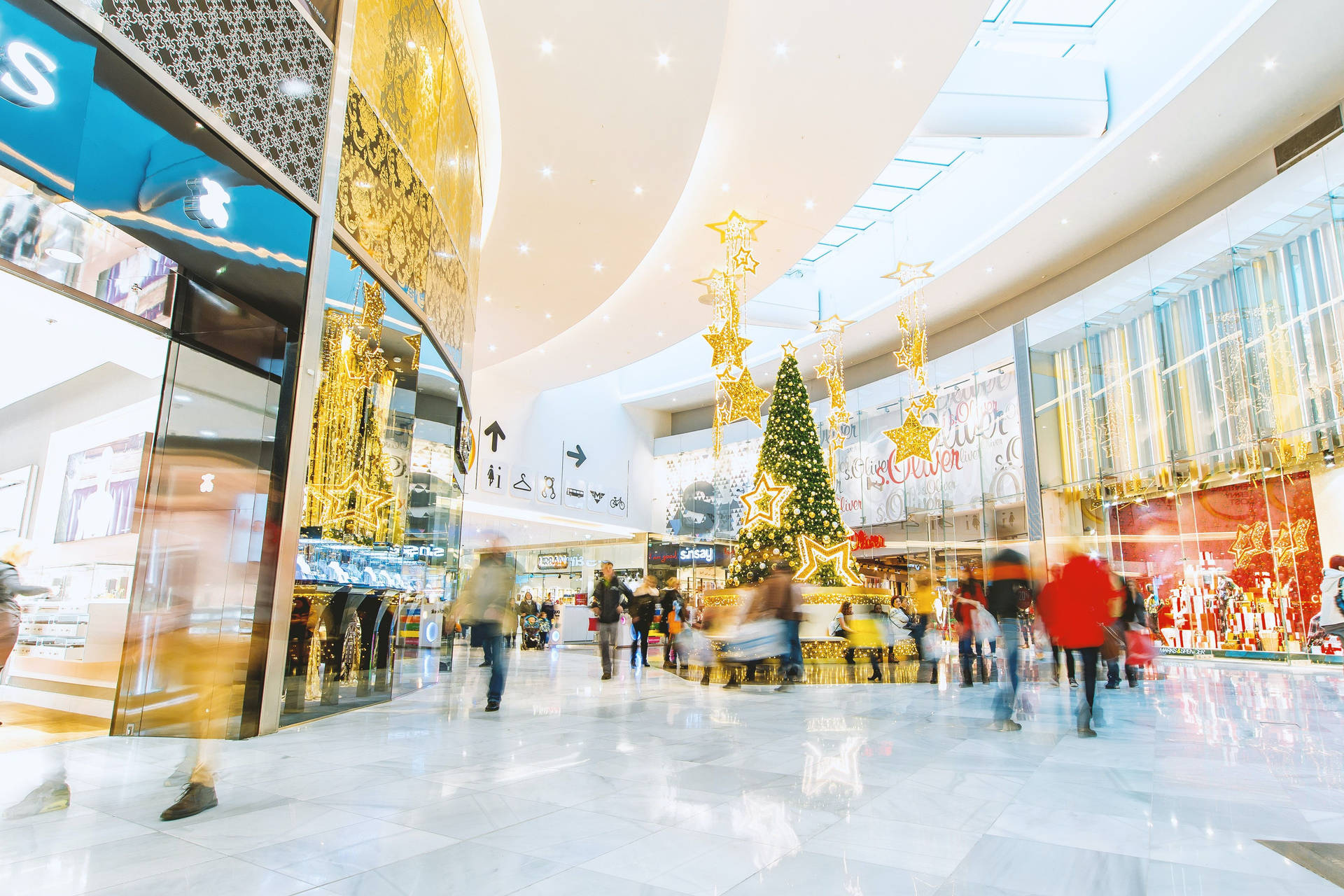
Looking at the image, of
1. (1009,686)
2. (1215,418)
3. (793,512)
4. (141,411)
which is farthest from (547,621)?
(141,411)

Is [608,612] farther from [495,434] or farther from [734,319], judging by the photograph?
[495,434]

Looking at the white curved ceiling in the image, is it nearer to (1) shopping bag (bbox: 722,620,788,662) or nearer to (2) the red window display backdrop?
(1) shopping bag (bbox: 722,620,788,662)

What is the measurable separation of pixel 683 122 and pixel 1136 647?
26.1 ft

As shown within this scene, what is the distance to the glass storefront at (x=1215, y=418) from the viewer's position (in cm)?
1040

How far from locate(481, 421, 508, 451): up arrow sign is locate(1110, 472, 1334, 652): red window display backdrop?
14801mm

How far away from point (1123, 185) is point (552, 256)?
10.1m

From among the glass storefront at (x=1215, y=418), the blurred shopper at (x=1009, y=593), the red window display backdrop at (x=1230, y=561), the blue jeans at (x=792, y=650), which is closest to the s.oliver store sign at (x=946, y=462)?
the glass storefront at (x=1215, y=418)

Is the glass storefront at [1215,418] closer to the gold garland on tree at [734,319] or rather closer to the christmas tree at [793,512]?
the christmas tree at [793,512]

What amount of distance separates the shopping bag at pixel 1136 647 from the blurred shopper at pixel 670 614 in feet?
18.4

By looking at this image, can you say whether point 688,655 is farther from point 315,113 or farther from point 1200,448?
point 315,113

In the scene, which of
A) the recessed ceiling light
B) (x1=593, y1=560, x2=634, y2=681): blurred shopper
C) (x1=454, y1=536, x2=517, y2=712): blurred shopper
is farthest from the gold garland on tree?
the recessed ceiling light

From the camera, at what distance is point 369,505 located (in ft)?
20.7

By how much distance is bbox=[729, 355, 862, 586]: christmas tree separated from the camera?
10445 millimetres

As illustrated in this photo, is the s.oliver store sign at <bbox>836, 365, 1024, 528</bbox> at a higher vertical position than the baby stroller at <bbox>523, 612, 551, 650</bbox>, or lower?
higher
